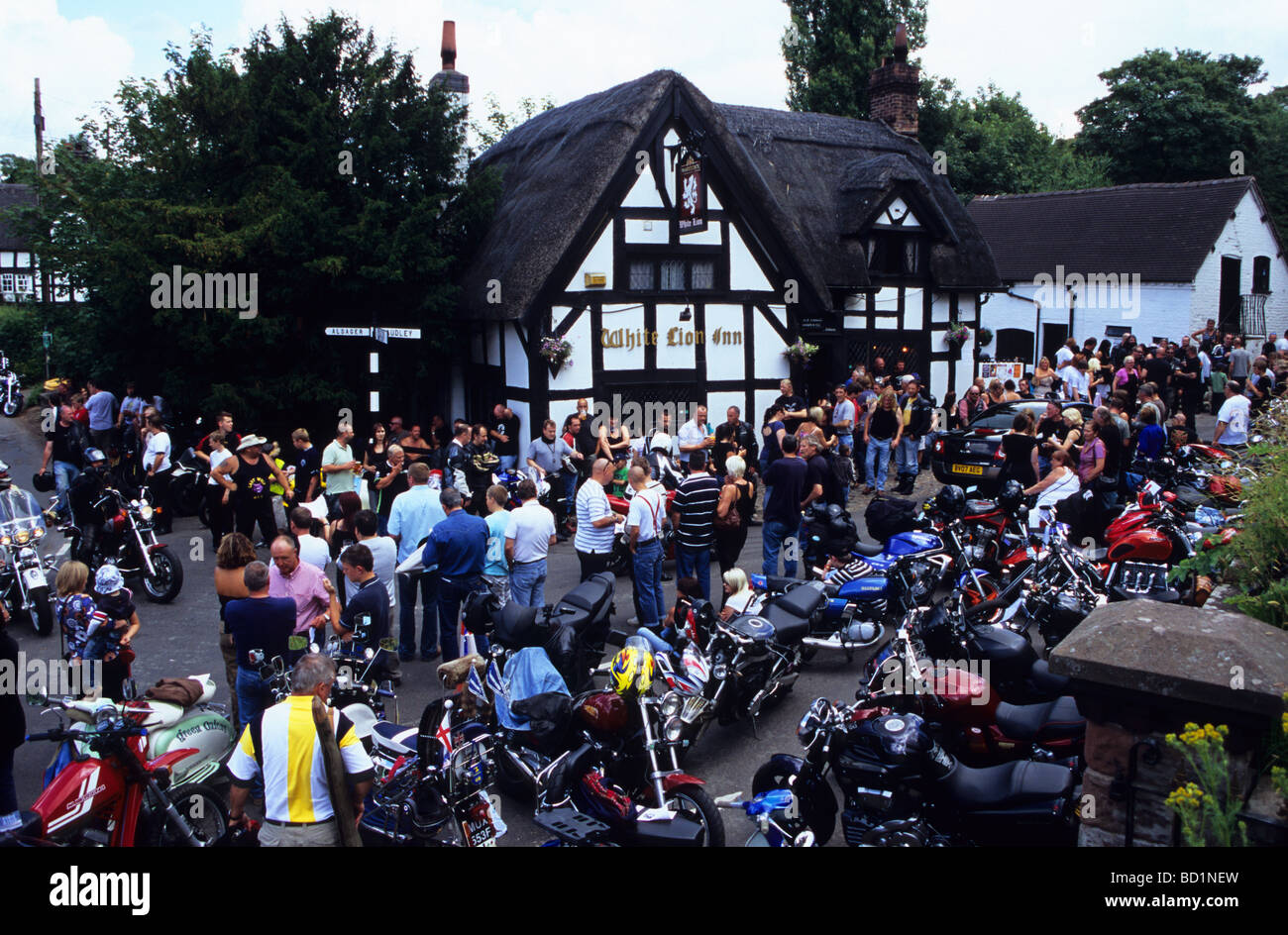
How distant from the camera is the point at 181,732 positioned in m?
6.30

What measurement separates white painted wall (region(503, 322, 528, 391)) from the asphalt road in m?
3.75

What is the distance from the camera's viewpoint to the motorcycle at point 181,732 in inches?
219

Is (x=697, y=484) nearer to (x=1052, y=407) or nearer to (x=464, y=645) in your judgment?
(x=464, y=645)

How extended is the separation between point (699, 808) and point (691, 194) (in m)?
13.0

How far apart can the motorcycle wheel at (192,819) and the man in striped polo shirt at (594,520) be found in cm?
446

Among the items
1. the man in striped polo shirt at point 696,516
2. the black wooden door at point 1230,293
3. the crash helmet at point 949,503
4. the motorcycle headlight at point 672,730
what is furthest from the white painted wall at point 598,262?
the black wooden door at point 1230,293

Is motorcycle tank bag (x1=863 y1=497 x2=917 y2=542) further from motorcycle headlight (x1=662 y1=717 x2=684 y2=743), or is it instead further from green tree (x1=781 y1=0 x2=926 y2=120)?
green tree (x1=781 y1=0 x2=926 y2=120)

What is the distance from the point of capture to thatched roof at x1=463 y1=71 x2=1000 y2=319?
16562 mm

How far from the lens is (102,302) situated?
17625 millimetres

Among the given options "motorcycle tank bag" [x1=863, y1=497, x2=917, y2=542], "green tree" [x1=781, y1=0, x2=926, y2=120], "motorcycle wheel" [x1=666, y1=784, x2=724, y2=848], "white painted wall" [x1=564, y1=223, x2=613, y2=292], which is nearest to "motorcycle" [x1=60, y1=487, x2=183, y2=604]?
"motorcycle tank bag" [x1=863, y1=497, x2=917, y2=542]

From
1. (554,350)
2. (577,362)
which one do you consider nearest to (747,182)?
(577,362)

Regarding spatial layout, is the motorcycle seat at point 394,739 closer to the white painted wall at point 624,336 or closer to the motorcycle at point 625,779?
the motorcycle at point 625,779

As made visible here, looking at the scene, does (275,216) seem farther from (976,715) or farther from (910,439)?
(976,715)
